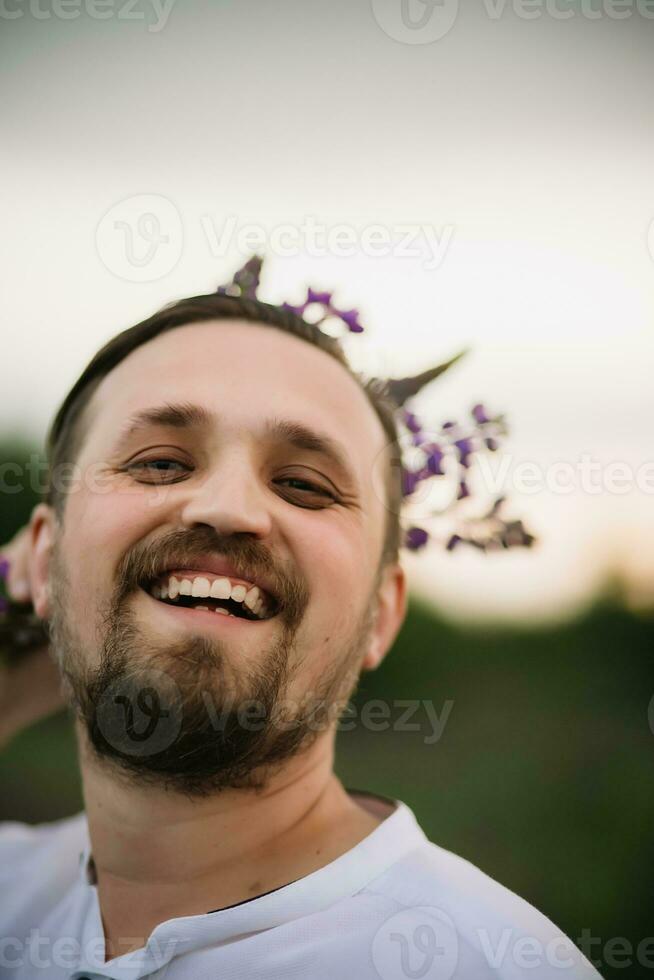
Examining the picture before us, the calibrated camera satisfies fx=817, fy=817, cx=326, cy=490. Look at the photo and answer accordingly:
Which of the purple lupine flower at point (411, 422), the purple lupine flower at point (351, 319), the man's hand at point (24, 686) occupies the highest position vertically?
the purple lupine flower at point (351, 319)

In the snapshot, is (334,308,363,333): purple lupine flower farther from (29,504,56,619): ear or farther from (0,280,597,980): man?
(29,504,56,619): ear

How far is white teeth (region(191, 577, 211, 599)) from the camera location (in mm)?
1331

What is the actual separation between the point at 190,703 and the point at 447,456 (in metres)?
0.85

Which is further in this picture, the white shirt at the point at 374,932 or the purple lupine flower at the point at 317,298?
the purple lupine flower at the point at 317,298

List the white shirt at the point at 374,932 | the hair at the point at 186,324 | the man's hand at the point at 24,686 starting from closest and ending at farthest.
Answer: the white shirt at the point at 374,932 → the hair at the point at 186,324 → the man's hand at the point at 24,686

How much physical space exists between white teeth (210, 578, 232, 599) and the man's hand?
860 millimetres

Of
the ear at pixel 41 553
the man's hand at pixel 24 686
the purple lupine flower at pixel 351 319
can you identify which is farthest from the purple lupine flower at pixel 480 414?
the man's hand at pixel 24 686

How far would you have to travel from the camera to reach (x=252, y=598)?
1.35m

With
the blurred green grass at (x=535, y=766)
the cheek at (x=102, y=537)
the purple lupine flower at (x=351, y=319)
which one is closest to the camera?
the cheek at (x=102, y=537)

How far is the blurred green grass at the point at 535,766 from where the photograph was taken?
337 cm

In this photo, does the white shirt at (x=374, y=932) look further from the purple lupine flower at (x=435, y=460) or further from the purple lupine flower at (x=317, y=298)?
the purple lupine flower at (x=317, y=298)

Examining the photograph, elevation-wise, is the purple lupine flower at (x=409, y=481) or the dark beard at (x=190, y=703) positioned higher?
the purple lupine flower at (x=409, y=481)

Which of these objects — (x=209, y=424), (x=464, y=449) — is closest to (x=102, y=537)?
(x=209, y=424)

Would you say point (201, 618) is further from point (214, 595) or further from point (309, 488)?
point (309, 488)
